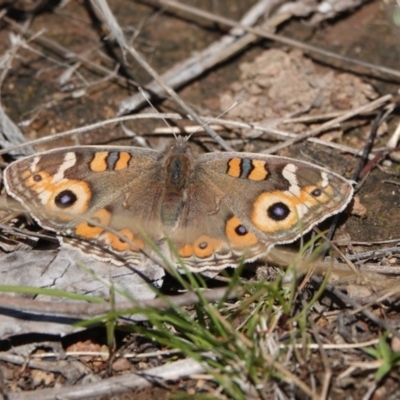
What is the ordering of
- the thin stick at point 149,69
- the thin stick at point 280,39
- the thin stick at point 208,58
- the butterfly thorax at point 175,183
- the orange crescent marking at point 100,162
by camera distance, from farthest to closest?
the thin stick at point 208,58 < the thin stick at point 280,39 < the thin stick at point 149,69 < the orange crescent marking at point 100,162 < the butterfly thorax at point 175,183

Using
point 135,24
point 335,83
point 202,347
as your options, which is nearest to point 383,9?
point 335,83

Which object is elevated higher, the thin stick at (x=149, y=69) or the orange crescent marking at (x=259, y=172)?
the thin stick at (x=149, y=69)

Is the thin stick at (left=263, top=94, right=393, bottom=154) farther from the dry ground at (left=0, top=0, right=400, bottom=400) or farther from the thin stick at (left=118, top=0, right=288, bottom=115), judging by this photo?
the thin stick at (left=118, top=0, right=288, bottom=115)

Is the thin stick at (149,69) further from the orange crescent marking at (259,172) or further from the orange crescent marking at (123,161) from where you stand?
the orange crescent marking at (123,161)

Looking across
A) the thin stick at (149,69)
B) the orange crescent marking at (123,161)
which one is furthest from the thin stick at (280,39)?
the orange crescent marking at (123,161)

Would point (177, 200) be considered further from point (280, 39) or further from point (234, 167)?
point (280, 39)

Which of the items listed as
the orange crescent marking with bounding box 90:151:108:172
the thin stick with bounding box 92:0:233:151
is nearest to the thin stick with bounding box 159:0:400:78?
the thin stick with bounding box 92:0:233:151

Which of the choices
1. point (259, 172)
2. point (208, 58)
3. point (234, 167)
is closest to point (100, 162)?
point (234, 167)

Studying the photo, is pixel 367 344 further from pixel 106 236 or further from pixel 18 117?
pixel 18 117
